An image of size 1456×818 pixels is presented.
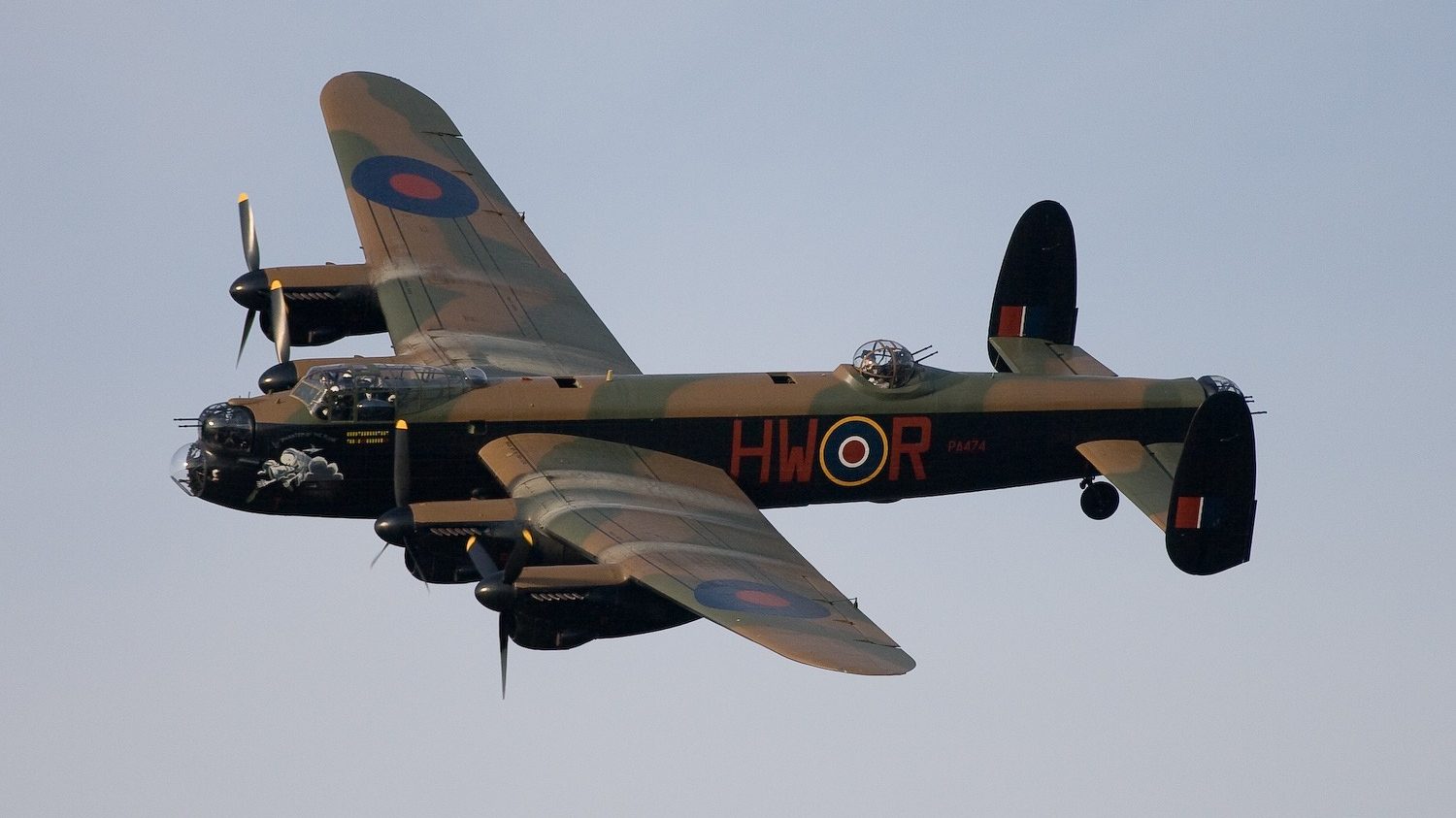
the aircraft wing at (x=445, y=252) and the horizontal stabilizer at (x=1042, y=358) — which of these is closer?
the aircraft wing at (x=445, y=252)

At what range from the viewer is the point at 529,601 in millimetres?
37719

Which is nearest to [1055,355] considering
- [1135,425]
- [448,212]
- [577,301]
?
[1135,425]

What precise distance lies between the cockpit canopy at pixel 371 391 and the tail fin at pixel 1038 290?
10571 mm

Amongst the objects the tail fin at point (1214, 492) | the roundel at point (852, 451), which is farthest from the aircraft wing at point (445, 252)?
the tail fin at point (1214, 492)

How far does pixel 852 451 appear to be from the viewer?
43656 millimetres

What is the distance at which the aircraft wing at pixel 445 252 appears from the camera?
4519 centimetres

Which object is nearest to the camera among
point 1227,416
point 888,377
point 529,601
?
point 529,601

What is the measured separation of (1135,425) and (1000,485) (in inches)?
101

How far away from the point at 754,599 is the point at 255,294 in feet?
42.3

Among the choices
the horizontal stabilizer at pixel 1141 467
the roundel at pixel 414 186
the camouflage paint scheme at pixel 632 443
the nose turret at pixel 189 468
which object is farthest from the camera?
the roundel at pixel 414 186

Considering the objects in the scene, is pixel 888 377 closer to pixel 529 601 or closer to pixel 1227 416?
pixel 1227 416

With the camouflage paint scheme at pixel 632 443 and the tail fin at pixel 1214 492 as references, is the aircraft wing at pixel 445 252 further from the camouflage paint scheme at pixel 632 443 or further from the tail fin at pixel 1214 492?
the tail fin at pixel 1214 492

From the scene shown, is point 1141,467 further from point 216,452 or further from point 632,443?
point 216,452

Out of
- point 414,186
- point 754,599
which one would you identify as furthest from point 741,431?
point 414,186
